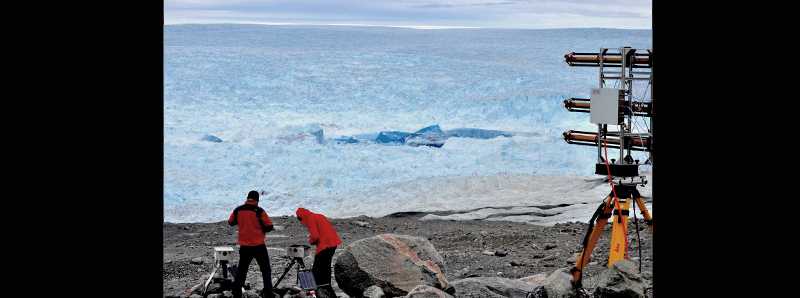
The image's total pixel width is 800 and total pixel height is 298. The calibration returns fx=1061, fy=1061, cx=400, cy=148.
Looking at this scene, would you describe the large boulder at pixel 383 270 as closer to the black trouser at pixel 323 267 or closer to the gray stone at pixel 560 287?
the black trouser at pixel 323 267

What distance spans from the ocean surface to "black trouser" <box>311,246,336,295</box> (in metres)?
7.62

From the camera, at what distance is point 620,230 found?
312 inches

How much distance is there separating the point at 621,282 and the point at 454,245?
5360mm

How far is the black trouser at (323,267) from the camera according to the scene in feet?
28.3

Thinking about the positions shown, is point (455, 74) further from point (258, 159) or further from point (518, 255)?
point (518, 255)

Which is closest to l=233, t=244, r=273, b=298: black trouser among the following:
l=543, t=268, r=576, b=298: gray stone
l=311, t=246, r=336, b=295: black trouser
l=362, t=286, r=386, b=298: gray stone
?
l=311, t=246, r=336, b=295: black trouser

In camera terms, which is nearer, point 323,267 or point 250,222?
point 250,222

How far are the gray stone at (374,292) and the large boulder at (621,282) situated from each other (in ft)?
5.97

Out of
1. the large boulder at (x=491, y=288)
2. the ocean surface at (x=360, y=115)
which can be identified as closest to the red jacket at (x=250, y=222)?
the large boulder at (x=491, y=288)

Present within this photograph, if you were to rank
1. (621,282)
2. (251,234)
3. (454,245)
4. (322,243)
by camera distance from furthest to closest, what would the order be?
1. (454,245)
2. (322,243)
3. (251,234)
4. (621,282)

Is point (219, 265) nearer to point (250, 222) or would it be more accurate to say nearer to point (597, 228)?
point (250, 222)

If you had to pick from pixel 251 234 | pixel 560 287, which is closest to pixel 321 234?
pixel 251 234

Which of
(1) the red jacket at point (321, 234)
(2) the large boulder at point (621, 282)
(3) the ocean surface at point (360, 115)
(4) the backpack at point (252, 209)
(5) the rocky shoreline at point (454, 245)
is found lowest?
(5) the rocky shoreline at point (454, 245)

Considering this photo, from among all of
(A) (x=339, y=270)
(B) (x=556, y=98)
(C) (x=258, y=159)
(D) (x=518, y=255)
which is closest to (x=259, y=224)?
(A) (x=339, y=270)
